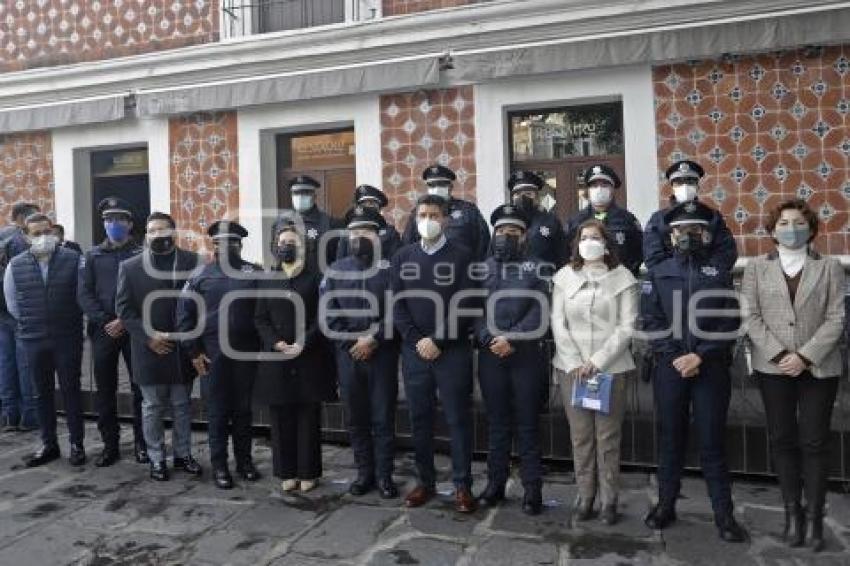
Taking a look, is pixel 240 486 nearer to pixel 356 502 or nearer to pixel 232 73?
pixel 356 502

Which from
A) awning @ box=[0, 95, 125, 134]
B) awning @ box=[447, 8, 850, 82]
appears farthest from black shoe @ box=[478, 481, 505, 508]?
awning @ box=[0, 95, 125, 134]

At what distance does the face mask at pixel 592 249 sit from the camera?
15.8 feet

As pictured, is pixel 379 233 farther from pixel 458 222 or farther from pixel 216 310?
pixel 216 310

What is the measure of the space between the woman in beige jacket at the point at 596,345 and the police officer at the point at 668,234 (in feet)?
1.29

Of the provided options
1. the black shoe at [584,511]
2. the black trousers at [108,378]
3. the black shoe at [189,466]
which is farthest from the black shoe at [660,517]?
the black trousers at [108,378]

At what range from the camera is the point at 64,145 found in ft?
37.0

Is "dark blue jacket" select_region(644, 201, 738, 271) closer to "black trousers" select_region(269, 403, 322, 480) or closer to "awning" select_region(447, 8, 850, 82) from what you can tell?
"black trousers" select_region(269, 403, 322, 480)

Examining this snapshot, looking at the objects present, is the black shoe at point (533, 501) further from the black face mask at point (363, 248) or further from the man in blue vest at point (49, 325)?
the man in blue vest at point (49, 325)

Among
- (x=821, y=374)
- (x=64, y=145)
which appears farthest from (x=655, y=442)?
(x=64, y=145)

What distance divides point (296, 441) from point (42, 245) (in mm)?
2892

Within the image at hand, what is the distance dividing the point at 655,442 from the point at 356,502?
90.2 inches

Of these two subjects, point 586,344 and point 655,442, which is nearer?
point 586,344

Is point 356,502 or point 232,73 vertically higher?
point 232,73

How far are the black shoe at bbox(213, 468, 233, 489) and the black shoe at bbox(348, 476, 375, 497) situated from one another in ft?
3.05
